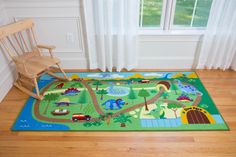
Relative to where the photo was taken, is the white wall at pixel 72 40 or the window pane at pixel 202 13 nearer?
the white wall at pixel 72 40

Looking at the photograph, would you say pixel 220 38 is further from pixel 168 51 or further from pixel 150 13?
pixel 150 13

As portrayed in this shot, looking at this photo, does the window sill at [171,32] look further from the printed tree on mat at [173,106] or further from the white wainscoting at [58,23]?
the printed tree on mat at [173,106]

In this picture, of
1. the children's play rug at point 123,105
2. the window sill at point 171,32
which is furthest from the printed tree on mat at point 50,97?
the window sill at point 171,32

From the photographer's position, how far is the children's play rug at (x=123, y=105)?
71.2 inches

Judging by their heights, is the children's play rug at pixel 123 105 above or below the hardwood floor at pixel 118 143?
above

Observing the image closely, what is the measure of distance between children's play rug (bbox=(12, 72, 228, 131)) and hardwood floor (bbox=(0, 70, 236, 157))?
0.07 meters

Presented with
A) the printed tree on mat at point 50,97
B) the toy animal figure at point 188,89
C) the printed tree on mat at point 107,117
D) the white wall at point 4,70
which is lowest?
the printed tree on mat at point 107,117

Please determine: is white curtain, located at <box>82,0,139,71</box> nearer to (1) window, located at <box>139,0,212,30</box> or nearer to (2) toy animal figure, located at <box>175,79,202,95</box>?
(1) window, located at <box>139,0,212,30</box>

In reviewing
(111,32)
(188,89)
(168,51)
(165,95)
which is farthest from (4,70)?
(188,89)

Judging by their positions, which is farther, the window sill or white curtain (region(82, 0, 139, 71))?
the window sill

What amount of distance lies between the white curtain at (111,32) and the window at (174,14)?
0.32 m

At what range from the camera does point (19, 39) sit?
245 cm

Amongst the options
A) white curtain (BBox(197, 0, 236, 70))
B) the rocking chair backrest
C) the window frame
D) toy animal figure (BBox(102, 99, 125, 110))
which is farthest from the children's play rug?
the window frame

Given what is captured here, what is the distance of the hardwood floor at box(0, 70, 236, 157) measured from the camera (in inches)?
61.4
